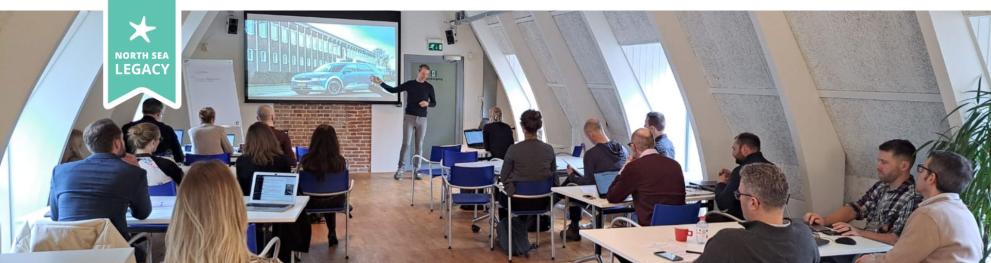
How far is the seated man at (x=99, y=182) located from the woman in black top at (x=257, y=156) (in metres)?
1.69

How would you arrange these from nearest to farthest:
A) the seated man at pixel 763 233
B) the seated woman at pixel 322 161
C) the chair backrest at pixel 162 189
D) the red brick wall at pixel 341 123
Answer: the seated man at pixel 763 233 → the chair backrest at pixel 162 189 → the seated woman at pixel 322 161 → the red brick wall at pixel 341 123

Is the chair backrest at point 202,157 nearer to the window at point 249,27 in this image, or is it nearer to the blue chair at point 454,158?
the blue chair at point 454,158

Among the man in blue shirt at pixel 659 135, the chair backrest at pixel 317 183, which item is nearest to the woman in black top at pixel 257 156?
the chair backrest at pixel 317 183

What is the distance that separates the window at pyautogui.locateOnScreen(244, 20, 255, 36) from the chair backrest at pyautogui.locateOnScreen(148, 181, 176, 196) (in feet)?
22.1

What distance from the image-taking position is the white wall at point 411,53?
43.3ft

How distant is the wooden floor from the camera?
6988mm

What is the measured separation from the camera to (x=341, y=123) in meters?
13.0

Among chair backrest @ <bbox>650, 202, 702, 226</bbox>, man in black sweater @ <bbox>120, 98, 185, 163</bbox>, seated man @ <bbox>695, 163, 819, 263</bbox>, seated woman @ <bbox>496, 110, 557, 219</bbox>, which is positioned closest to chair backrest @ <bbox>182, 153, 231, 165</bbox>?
man in black sweater @ <bbox>120, 98, 185, 163</bbox>

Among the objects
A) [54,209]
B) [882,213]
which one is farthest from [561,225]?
[54,209]

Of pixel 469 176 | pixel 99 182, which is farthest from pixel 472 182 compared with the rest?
pixel 99 182

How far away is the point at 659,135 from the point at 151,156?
14.5 ft

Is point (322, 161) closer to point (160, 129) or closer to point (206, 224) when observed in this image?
point (160, 129)

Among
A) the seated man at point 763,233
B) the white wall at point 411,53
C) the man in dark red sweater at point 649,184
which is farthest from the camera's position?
the white wall at point 411,53

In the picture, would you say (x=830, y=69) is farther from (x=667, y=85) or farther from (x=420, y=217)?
(x=420, y=217)
